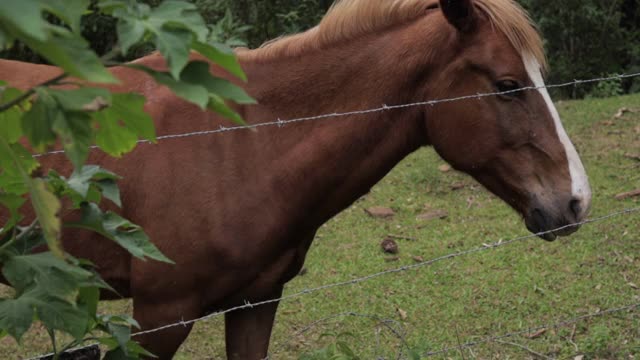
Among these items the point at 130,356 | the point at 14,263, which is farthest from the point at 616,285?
the point at 14,263

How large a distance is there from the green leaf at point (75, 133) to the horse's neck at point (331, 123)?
5.78 feet

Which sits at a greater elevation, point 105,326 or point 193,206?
point 105,326

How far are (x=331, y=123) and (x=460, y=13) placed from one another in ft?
1.81

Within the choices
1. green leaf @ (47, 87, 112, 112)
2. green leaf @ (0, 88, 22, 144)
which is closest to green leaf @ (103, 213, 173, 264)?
green leaf @ (0, 88, 22, 144)

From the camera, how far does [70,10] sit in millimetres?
951

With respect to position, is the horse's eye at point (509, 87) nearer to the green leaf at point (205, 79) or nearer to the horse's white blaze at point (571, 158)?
the horse's white blaze at point (571, 158)

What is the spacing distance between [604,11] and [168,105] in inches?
388

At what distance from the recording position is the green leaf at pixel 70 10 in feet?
3.03

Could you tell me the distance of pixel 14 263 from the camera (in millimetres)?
1352

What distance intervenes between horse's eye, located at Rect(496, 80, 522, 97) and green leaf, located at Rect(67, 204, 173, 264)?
1.57 meters

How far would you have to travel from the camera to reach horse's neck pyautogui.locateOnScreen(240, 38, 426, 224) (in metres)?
2.78

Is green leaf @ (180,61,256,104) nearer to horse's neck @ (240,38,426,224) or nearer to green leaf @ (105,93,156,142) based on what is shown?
green leaf @ (105,93,156,142)

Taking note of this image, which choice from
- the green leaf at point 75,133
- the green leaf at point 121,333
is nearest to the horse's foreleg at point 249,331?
the green leaf at point 121,333

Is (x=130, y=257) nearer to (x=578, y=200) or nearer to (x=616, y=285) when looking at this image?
(x=578, y=200)
